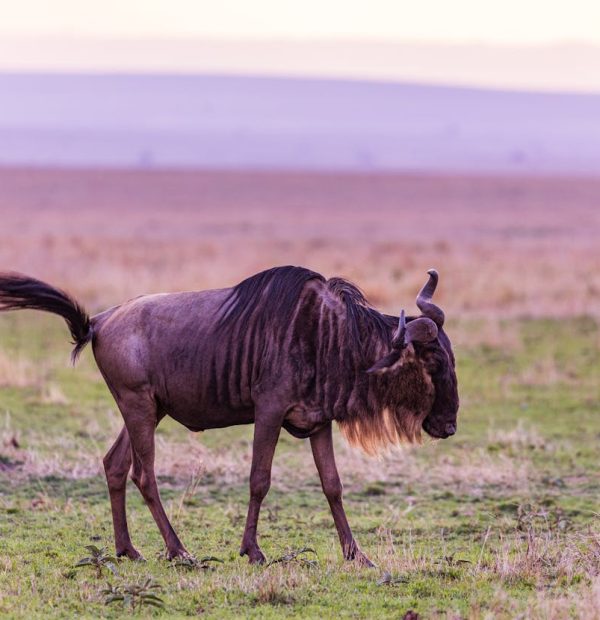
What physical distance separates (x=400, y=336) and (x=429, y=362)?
338mm

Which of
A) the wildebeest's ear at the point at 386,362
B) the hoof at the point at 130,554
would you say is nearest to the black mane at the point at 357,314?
the wildebeest's ear at the point at 386,362

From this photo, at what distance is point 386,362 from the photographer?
24.1 ft

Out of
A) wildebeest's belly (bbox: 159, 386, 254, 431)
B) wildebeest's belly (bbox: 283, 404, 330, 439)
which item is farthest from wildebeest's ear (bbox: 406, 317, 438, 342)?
wildebeest's belly (bbox: 159, 386, 254, 431)

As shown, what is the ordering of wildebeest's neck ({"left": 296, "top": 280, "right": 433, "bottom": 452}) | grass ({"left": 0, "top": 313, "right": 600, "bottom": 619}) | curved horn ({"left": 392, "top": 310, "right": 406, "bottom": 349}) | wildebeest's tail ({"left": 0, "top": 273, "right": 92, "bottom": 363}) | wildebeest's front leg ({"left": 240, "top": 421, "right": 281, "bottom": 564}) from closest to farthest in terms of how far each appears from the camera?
grass ({"left": 0, "top": 313, "right": 600, "bottom": 619}), curved horn ({"left": 392, "top": 310, "right": 406, "bottom": 349}), wildebeest's front leg ({"left": 240, "top": 421, "right": 281, "bottom": 564}), wildebeest's neck ({"left": 296, "top": 280, "right": 433, "bottom": 452}), wildebeest's tail ({"left": 0, "top": 273, "right": 92, "bottom": 363})

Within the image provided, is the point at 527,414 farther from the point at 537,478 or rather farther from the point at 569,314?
the point at 569,314

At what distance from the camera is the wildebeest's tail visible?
25.2 ft

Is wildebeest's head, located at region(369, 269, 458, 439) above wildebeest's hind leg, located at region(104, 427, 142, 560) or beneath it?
above

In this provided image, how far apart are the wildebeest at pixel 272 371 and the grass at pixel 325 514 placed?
532mm

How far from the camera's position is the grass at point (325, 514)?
6426 mm

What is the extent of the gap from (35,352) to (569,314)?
29.5ft

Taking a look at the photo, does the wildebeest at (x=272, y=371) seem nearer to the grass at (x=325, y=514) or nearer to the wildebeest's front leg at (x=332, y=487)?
the wildebeest's front leg at (x=332, y=487)

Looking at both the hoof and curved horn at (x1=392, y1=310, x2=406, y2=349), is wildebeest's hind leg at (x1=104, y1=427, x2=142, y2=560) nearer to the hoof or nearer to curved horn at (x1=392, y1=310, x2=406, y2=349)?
the hoof

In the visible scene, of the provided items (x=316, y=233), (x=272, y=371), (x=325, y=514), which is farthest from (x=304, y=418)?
(x=316, y=233)

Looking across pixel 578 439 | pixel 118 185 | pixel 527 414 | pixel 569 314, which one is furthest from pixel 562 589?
pixel 118 185
